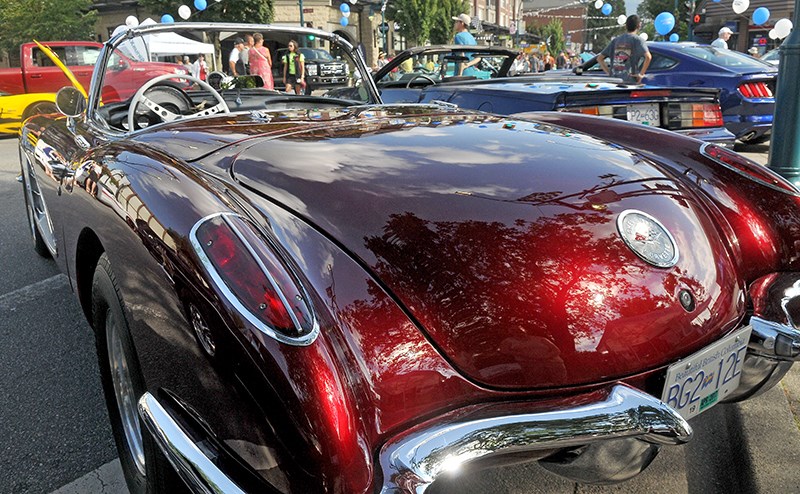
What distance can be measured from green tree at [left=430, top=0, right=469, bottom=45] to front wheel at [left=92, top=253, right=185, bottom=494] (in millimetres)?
43665

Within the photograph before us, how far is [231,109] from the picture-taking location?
2977 millimetres

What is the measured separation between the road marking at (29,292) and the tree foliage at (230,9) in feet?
87.5

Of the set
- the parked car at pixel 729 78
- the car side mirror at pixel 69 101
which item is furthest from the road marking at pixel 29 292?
the parked car at pixel 729 78

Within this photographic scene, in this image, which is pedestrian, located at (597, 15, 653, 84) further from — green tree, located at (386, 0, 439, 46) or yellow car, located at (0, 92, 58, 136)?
green tree, located at (386, 0, 439, 46)

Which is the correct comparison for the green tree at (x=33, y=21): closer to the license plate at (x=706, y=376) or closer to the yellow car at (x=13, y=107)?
the yellow car at (x=13, y=107)

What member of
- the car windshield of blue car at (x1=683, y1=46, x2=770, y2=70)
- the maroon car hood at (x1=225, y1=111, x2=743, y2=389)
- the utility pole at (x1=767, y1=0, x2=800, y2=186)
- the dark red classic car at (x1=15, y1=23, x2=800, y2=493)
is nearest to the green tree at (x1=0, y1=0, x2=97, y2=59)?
the car windshield of blue car at (x1=683, y1=46, x2=770, y2=70)

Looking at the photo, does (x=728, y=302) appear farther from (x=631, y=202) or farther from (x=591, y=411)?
(x=591, y=411)

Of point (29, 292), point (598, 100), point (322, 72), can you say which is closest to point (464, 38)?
point (322, 72)

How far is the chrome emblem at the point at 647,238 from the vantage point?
143 cm

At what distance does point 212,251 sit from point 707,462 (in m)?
1.76

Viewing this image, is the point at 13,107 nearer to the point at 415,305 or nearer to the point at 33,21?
the point at 415,305

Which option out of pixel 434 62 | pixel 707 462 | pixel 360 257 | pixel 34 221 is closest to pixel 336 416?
pixel 360 257

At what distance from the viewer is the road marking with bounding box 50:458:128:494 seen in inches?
73.3

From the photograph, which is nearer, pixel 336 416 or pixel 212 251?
pixel 336 416
